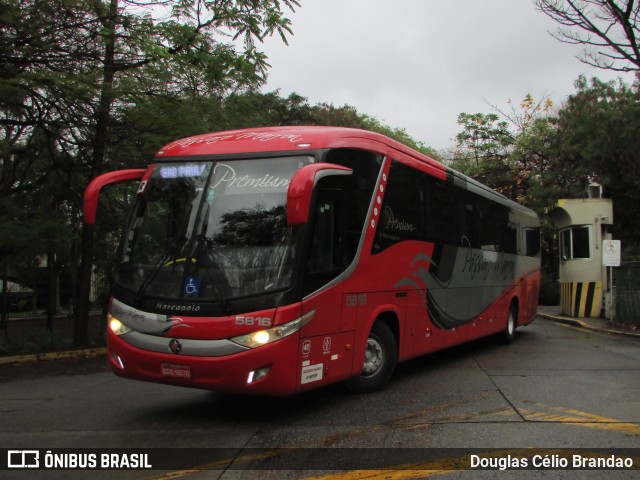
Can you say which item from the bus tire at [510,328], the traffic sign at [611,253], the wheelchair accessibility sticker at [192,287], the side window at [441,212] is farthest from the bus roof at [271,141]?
the traffic sign at [611,253]

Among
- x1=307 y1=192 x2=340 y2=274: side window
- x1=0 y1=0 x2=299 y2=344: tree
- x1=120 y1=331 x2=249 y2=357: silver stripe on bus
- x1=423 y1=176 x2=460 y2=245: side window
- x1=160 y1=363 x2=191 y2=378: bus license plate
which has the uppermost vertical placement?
x1=0 y1=0 x2=299 y2=344: tree

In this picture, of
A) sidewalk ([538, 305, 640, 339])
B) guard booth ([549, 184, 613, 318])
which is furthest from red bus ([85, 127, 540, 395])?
guard booth ([549, 184, 613, 318])

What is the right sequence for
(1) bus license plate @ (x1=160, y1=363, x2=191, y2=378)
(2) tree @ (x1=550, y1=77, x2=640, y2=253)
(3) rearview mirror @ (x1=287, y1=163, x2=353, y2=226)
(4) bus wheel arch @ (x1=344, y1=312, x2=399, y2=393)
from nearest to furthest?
1. (3) rearview mirror @ (x1=287, y1=163, x2=353, y2=226)
2. (1) bus license plate @ (x1=160, y1=363, x2=191, y2=378)
3. (4) bus wheel arch @ (x1=344, y1=312, x2=399, y2=393)
4. (2) tree @ (x1=550, y1=77, x2=640, y2=253)

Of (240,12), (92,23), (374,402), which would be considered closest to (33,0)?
(92,23)

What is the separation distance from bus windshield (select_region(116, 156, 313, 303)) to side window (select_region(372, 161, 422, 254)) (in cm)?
163

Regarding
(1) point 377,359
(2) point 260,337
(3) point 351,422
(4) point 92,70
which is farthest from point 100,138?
(3) point 351,422

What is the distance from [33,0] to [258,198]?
7125mm

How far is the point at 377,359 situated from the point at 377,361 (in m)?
0.03

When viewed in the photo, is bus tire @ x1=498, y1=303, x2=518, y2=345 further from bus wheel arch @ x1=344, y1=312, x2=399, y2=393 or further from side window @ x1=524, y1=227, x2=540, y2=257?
bus wheel arch @ x1=344, y1=312, x2=399, y2=393

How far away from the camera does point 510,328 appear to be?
13.1 metres

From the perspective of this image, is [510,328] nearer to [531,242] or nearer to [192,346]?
[531,242]

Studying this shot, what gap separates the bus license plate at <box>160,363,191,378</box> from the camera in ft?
18.5

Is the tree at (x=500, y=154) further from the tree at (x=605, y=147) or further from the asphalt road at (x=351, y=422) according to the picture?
the asphalt road at (x=351, y=422)

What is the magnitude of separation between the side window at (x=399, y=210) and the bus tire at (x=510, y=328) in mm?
5605
